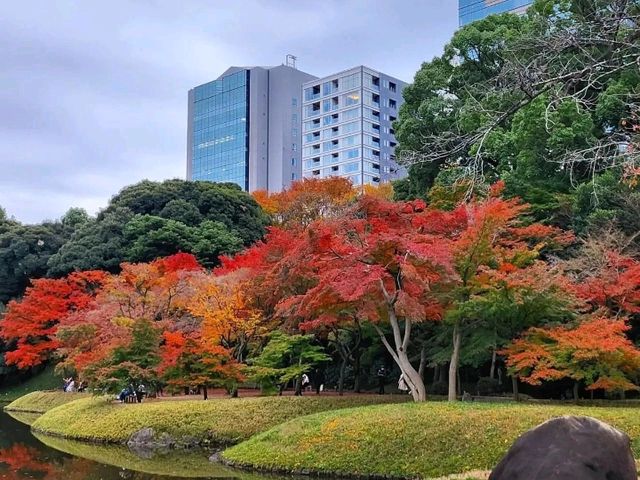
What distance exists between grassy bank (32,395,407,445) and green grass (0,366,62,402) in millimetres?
16887

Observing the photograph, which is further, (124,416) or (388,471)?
(124,416)

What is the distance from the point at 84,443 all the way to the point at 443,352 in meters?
10.5

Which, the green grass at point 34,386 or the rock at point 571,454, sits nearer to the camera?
the rock at point 571,454

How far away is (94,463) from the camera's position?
1563 cm

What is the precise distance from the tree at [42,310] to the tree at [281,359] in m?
13.5

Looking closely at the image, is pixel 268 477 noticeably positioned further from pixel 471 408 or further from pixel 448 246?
pixel 448 246

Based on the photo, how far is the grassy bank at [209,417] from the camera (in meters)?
17.6

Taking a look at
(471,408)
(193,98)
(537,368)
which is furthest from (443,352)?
(193,98)

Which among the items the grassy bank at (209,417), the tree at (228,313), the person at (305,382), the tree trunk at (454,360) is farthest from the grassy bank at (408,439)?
the person at (305,382)

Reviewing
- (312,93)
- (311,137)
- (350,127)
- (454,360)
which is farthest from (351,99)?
(454,360)

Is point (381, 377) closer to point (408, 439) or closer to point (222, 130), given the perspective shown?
point (408, 439)

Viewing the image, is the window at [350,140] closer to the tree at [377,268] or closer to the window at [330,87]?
the window at [330,87]

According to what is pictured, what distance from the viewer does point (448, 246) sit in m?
16.2

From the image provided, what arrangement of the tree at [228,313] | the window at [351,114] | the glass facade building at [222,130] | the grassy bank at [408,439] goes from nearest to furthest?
1. the grassy bank at [408,439]
2. the tree at [228,313]
3. the window at [351,114]
4. the glass facade building at [222,130]
